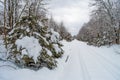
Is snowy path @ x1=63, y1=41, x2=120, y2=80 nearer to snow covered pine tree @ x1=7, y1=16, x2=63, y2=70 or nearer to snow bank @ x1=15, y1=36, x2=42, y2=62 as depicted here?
snow covered pine tree @ x1=7, y1=16, x2=63, y2=70

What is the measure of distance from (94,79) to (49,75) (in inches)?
93.6

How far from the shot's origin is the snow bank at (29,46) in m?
8.63

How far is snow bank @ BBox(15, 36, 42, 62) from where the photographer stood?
28.3 ft

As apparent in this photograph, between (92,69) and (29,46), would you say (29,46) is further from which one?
(92,69)

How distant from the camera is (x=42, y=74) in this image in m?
8.61

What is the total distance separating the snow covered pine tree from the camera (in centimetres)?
870

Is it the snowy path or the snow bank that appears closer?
the snow bank

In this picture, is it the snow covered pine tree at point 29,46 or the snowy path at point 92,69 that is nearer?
the snow covered pine tree at point 29,46

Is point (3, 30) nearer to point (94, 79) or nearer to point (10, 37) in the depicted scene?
point (10, 37)

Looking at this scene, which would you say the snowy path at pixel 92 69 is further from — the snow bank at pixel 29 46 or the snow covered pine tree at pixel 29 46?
the snow bank at pixel 29 46

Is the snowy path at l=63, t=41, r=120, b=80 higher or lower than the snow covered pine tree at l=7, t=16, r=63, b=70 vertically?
lower

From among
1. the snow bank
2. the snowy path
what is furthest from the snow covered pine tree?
the snowy path

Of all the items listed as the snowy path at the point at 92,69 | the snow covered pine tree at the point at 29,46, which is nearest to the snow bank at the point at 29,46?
the snow covered pine tree at the point at 29,46

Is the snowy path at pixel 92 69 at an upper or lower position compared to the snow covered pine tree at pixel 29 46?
lower
